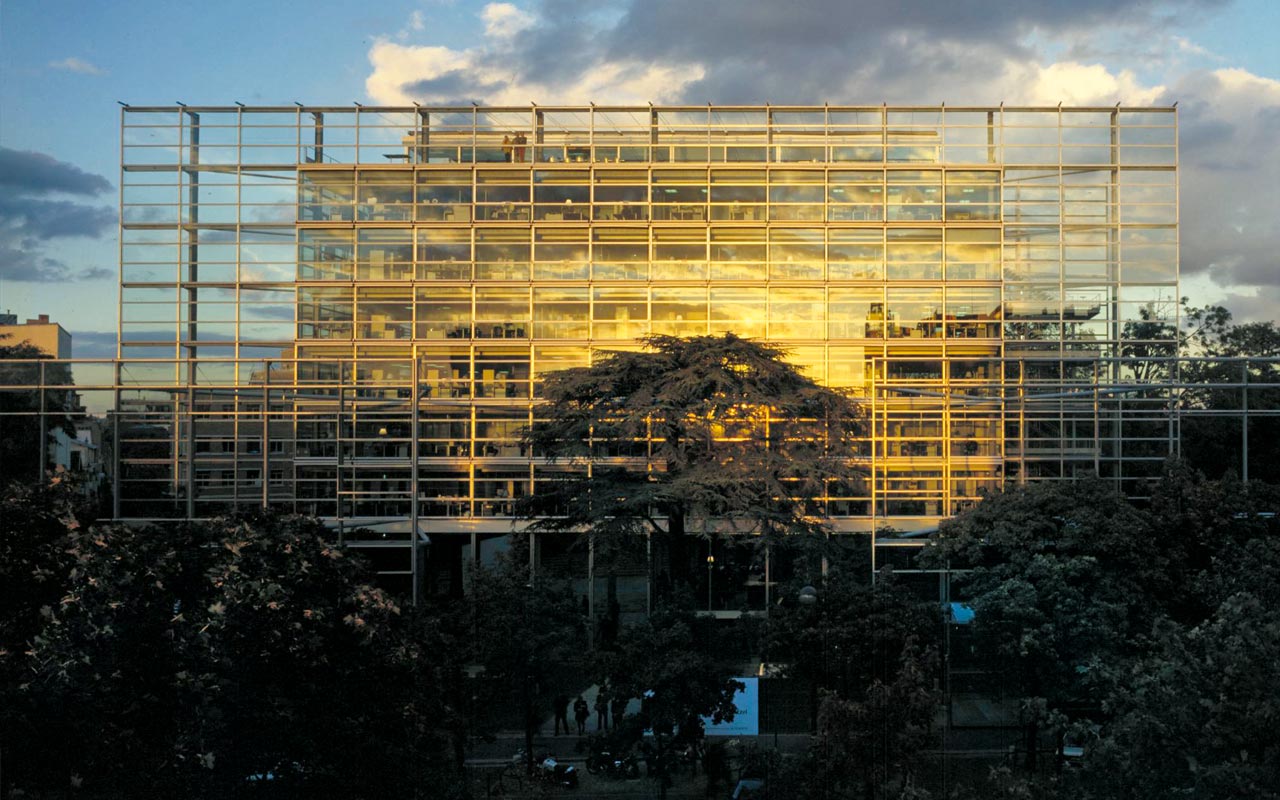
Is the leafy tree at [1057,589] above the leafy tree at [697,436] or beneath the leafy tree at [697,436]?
beneath

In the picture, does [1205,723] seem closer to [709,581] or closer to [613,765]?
[613,765]

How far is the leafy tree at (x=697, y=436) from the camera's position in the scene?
23.7 metres

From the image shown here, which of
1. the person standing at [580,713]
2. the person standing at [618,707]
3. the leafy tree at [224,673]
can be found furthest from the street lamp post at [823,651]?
the leafy tree at [224,673]

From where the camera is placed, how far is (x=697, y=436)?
2392 centimetres

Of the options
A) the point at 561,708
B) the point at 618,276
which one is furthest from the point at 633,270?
the point at 561,708

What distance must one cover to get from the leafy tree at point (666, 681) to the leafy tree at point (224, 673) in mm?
5225

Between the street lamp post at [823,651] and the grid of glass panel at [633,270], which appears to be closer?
the street lamp post at [823,651]

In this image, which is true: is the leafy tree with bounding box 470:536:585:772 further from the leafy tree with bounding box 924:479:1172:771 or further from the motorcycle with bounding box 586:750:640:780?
the leafy tree with bounding box 924:479:1172:771

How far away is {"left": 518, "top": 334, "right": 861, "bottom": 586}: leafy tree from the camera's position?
77.8 ft

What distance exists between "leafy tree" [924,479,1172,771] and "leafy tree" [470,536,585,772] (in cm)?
757

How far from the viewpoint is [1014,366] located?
3356 centimetres

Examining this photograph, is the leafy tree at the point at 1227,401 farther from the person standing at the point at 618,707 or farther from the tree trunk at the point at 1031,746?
the person standing at the point at 618,707

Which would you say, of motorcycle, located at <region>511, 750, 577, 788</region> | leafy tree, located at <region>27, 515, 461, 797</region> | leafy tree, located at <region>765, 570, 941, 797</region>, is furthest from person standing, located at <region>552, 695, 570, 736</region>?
leafy tree, located at <region>27, 515, 461, 797</region>

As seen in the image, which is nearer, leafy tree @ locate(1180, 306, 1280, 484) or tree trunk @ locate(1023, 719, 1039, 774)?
tree trunk @ locate(1023, 719, 1039, 774)
